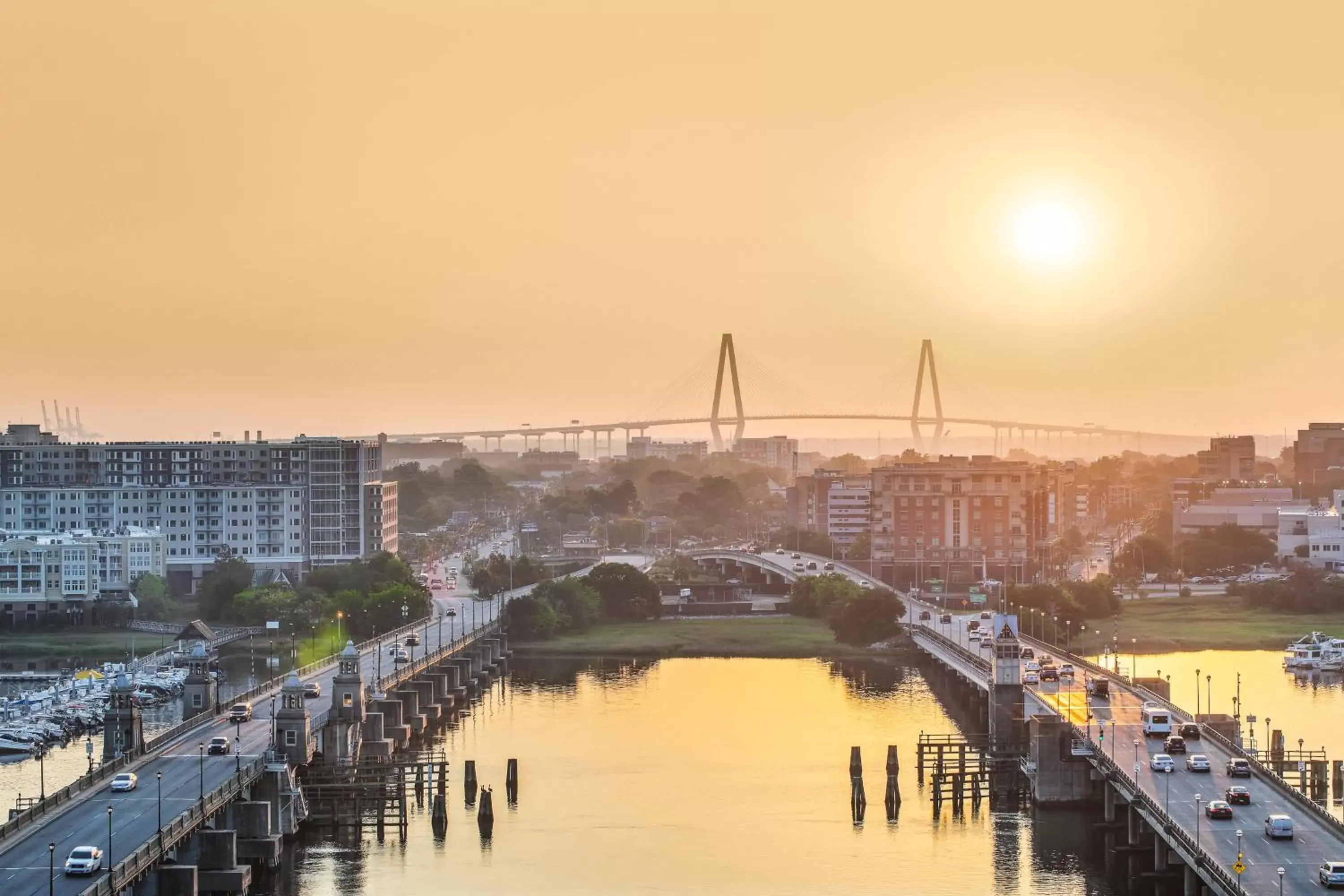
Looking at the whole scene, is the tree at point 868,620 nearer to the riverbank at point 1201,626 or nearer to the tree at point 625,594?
the riverbank at point 1201,626

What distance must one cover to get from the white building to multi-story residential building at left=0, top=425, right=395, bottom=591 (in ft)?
145

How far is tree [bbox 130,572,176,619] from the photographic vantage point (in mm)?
91312

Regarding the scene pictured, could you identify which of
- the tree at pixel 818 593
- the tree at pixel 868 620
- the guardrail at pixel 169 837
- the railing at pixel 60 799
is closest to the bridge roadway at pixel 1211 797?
the guardrail at pixel 169 837

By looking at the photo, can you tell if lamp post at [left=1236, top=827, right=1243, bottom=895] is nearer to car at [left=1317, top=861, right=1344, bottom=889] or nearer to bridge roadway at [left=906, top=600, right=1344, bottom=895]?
bridge roadway at [left=906, top=600, right=1344, bottom=895]

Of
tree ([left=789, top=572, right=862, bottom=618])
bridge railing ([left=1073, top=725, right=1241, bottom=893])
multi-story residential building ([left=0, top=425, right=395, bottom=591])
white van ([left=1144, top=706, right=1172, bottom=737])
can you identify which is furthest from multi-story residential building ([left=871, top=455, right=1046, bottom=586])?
bridge railing ([left=1073, top=725, right=1241, bottom=893])

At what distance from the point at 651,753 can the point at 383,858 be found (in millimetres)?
13997

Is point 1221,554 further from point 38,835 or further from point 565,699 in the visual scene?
point 38,835

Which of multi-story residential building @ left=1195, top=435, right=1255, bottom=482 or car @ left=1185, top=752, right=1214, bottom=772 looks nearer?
car @ left=1185, top=752, right=1214, bottom=772

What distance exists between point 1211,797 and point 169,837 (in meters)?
18.7

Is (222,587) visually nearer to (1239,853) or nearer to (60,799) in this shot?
(60,799)

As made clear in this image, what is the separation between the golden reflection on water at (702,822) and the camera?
40906 mm

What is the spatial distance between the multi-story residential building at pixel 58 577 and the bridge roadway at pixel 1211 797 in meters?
47.7

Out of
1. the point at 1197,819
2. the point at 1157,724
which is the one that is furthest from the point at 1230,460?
the point at 1197,819

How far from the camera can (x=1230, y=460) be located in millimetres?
167375
